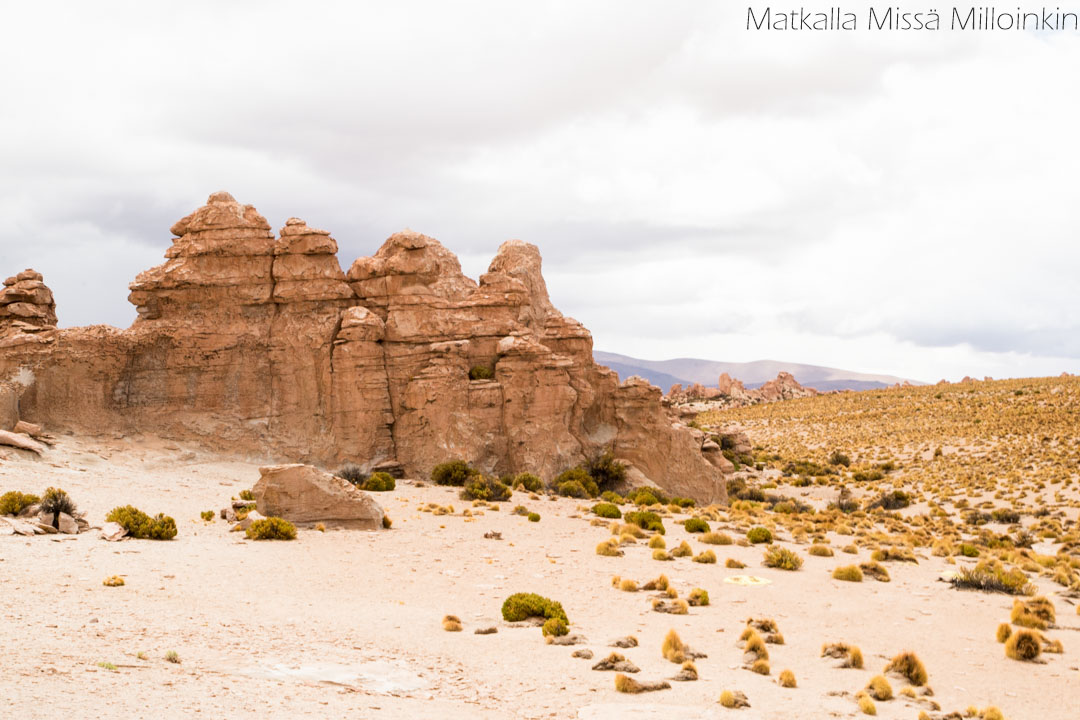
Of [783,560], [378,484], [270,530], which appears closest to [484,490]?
[378,484]

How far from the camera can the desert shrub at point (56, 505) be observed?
67.7 ft

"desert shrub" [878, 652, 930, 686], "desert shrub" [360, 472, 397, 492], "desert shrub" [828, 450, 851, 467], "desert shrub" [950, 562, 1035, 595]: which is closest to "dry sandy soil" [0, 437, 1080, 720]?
"desert shrub" [878, 652, 930, 686]

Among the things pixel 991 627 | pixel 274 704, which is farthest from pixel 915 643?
pixel 274 704

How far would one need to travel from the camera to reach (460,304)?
36625 mm

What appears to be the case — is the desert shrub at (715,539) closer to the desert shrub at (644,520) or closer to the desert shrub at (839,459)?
the desert shrub at (644,520)

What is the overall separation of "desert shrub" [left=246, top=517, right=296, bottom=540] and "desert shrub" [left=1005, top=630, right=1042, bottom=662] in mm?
16371

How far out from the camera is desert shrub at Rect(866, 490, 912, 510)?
4447 centimetres

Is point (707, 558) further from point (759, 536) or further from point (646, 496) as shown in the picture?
point (646, 496)

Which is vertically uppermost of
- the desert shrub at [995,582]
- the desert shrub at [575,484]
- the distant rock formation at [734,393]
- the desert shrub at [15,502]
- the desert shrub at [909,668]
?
the distant rock formation at [734,393]

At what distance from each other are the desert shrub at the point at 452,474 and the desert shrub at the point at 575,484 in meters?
3.41

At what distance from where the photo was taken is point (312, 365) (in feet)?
114

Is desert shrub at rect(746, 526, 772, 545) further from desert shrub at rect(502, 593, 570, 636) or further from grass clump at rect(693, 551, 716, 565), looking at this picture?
desert shrub at rect(502, 593, 570, 636)

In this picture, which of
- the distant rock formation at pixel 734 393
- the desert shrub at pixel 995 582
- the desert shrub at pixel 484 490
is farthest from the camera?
the distant rock formation at pixel 734 393

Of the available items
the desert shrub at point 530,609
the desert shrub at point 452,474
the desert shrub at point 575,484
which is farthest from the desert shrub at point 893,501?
the desert shrub at point 530,609
